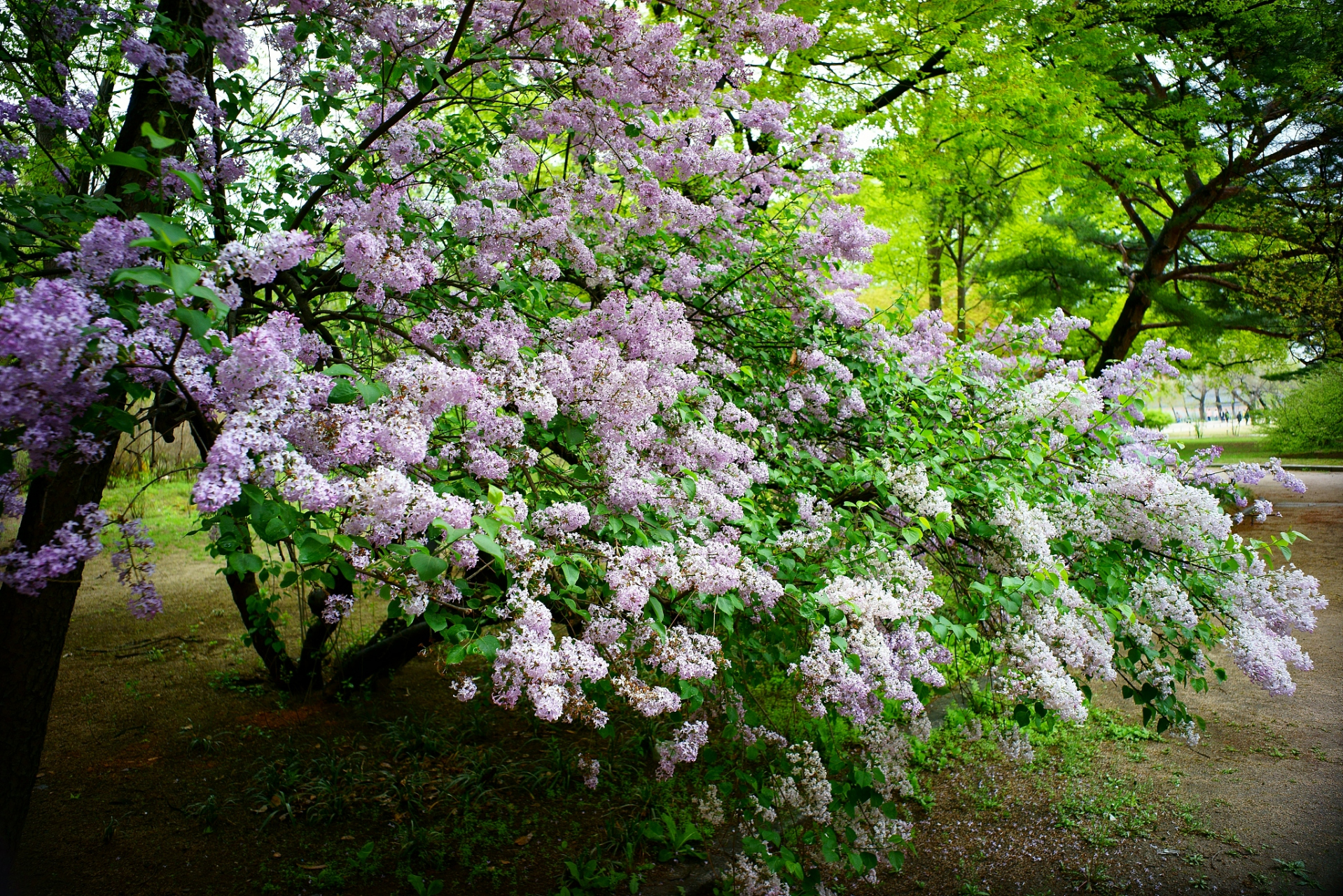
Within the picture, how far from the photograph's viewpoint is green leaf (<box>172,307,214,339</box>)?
139cm

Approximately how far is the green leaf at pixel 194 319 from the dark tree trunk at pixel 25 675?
206 cm

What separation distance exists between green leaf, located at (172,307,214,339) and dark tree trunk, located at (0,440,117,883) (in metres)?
2.06

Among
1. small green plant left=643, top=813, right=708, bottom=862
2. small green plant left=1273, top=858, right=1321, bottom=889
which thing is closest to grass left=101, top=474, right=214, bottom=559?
small green plant left=643, top=813, right=708, bottom=862

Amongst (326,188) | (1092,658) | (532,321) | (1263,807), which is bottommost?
(1263,807)

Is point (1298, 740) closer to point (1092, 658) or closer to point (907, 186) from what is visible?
point (1092, 658)

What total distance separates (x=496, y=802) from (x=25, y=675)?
2409mm

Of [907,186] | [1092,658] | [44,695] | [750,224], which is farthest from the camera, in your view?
[907,186]

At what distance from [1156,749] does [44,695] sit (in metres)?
6.63

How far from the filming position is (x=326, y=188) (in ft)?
9.64

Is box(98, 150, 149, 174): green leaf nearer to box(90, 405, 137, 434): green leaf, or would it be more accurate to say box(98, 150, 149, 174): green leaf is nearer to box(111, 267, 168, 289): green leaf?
box(111, 267, 168, 289): green leaf

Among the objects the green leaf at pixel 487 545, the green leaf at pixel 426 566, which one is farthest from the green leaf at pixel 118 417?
the green leaf at pixel 487 545

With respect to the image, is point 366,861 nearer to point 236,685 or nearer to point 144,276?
point 236,685

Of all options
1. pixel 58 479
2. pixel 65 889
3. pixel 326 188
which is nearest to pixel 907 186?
pixel 326 188

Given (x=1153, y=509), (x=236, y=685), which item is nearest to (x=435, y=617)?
(x=1153, y=509)
